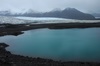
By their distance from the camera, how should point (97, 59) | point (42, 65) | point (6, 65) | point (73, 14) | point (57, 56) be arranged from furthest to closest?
1. point (73, 14)
2. point (57, 56)
3. point (97, 59)
4. point (42, 65)
5. point (6, 65)

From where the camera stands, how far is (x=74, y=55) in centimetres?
1920

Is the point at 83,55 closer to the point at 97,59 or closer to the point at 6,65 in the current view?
the point at 97,59

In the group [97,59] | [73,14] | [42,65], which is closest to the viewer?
[42,65]

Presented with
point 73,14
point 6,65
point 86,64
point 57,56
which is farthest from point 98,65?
point 73,14

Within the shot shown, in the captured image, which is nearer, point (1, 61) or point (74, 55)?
point (1, 61)

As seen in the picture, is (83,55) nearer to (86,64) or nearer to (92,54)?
(92,54)

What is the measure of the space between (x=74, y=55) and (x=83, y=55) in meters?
0.86

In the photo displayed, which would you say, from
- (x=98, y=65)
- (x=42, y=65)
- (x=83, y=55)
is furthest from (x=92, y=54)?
(x=42, y=65)

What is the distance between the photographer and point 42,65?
14.1m

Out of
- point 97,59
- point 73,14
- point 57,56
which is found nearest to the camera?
point 97,59

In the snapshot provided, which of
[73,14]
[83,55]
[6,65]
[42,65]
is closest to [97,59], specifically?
[83,55]

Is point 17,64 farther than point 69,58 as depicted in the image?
No

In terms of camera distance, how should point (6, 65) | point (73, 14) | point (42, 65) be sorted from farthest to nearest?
point (73, 14)
point (42, 65)
point (6, 65)

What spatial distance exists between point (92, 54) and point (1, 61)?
9.45m
